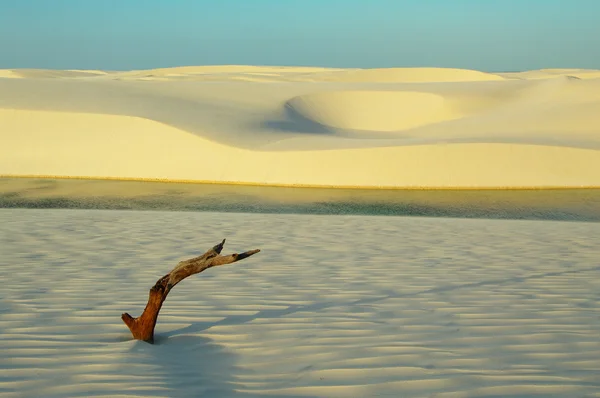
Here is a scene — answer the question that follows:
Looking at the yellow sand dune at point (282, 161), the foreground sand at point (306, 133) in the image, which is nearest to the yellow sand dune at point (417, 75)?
the foreground sand at point (306, 133)

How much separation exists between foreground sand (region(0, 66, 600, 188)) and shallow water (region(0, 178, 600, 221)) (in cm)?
120

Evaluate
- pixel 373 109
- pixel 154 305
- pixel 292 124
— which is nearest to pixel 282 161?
pixel 292 124

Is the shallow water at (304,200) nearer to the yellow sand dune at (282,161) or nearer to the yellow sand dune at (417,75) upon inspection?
the yellow sand dune at (282,161)

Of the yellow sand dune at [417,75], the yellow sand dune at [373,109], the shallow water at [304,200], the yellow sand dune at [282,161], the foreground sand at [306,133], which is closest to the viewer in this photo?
the shallow water at [304,200]

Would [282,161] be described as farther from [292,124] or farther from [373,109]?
[373,109]

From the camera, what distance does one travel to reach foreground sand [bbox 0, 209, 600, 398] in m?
2.97

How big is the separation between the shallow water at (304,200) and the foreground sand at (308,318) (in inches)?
184

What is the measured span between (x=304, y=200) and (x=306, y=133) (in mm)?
9902

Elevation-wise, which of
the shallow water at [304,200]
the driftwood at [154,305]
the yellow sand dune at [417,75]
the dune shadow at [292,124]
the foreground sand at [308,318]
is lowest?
the shallow water at [304,200]

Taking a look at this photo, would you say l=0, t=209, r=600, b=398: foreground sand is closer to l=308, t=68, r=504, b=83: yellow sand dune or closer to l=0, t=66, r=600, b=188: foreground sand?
l=0, t=66, r=600, b=188: foreground sand

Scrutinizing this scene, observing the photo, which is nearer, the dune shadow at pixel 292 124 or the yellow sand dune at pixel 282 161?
the yellow sand dune at pixel 282 161

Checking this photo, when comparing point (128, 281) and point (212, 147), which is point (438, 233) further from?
point (212, 147)

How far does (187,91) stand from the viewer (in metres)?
27.2

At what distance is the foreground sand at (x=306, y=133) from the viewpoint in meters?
17.2
